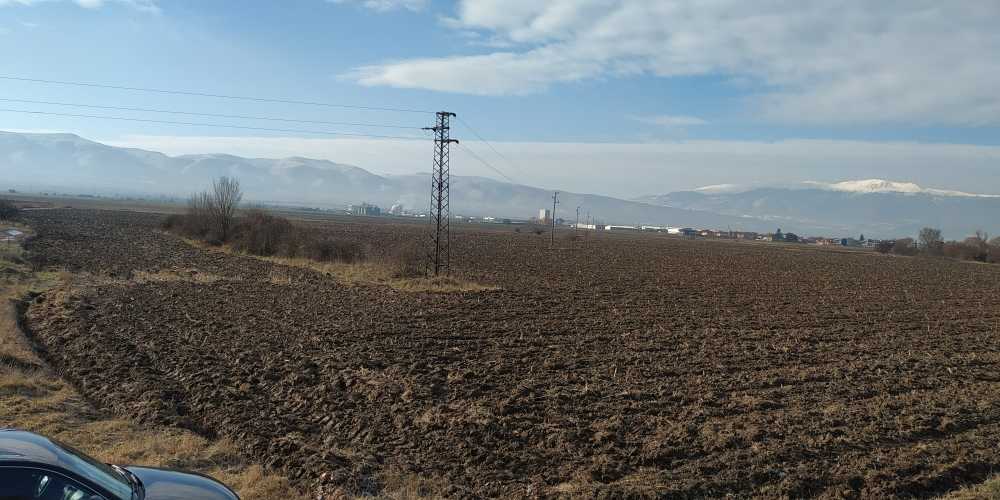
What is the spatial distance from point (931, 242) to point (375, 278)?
10869 cm

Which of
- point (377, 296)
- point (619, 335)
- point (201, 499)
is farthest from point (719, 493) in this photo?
point (377, 296)

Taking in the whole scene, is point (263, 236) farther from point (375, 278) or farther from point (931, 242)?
point (931, 242)

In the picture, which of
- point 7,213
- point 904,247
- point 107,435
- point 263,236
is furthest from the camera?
point 904,247

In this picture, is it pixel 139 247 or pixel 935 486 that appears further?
pixel 139 247

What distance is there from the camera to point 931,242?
4392 inches

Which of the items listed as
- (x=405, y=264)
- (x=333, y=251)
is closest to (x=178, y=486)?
(x=405, y=264)

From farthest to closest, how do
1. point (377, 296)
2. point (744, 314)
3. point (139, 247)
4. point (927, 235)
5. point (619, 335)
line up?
point (927, 235) < point (139, 247) < point (377, 296) < point (744, 314) < point (619, 335)

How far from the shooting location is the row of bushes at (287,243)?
38.3 metres

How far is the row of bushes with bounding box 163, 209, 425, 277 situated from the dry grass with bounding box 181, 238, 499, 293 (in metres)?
0.78

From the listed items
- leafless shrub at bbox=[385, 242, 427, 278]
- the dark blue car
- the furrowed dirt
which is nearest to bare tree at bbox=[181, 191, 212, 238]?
leafless shrub at bbox=[385, 242, 427, 278]

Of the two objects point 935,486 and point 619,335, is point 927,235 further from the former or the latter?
point 935,486

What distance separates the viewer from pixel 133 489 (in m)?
5.47

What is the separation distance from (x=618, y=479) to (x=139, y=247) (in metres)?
46.7

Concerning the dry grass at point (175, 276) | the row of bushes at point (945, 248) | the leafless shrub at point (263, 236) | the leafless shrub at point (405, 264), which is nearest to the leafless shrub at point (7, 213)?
the leafless shrub at point (263, 236)
